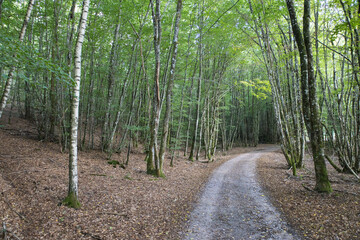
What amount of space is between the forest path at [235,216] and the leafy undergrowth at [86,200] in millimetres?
419

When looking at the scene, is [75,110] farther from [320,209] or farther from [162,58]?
[162,58]

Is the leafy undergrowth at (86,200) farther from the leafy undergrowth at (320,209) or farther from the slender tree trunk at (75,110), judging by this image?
the leafy undergrowth at (320,209)

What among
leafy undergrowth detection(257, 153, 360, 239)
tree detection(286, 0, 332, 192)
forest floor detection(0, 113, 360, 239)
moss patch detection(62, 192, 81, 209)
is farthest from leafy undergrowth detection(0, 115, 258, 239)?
tree detection(286, 0, 332, 192)

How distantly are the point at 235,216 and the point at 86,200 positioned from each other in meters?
3.97

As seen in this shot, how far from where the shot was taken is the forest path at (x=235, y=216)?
4.13 metres

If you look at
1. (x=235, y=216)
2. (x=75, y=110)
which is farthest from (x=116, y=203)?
(x=235, y=216)

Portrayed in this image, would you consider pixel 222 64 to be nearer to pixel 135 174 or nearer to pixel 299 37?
pixel 299 37

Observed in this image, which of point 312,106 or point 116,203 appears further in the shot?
point 312,106

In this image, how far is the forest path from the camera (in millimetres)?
4129

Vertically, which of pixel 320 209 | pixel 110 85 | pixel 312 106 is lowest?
pixel 320 209

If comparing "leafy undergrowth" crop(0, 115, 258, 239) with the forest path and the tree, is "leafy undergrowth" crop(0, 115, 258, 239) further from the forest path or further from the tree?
the tree

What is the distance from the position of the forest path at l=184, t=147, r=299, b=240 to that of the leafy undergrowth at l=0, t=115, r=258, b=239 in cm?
42

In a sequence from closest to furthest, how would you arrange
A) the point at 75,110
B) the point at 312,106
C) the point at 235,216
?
the point at 75,110 < the point at 235,216 < the point at 312,106

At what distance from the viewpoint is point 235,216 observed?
4996mm
